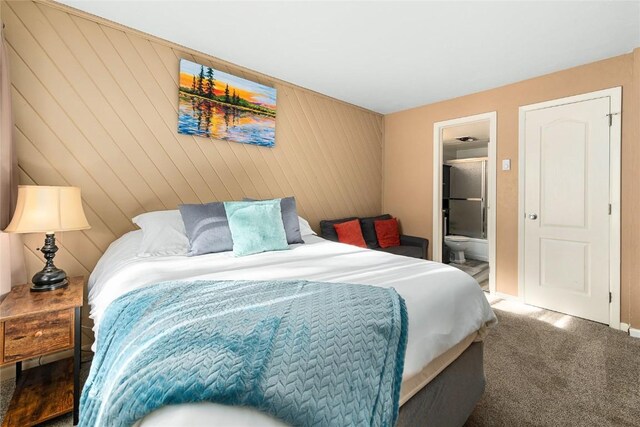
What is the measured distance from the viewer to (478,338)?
5.11 ft

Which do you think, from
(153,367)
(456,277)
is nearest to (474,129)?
(456,277)

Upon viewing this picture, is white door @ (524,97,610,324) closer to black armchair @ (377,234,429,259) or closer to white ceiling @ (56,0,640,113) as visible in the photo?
white ceiling @ (56,0,640,113)

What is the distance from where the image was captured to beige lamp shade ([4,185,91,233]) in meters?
1.60

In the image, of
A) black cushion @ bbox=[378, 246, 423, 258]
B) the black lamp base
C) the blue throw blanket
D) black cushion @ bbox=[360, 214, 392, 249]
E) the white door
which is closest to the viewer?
the blue throw blanket

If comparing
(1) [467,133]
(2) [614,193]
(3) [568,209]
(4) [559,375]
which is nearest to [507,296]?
(3) [568,209]

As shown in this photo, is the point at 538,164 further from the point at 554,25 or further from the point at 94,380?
the point at 94,380

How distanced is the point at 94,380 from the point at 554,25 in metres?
3.50

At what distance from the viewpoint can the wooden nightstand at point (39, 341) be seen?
1.43 meters

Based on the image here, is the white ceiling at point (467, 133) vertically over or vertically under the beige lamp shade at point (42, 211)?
over

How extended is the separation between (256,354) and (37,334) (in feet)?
4.95

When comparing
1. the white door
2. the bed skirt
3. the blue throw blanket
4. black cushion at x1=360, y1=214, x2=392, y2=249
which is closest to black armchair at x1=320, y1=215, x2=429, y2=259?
black cushion at x1=360, y1=214, x2=392, y2=249

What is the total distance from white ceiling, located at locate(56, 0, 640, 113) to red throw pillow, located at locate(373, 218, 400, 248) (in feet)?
5.95

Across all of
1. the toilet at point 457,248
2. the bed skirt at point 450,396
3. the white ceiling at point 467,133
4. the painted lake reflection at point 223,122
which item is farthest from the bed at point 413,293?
the toilet at point 457,248

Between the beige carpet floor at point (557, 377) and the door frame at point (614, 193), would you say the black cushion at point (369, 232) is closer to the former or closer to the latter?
the beige carpet floor at point (557, 377)
